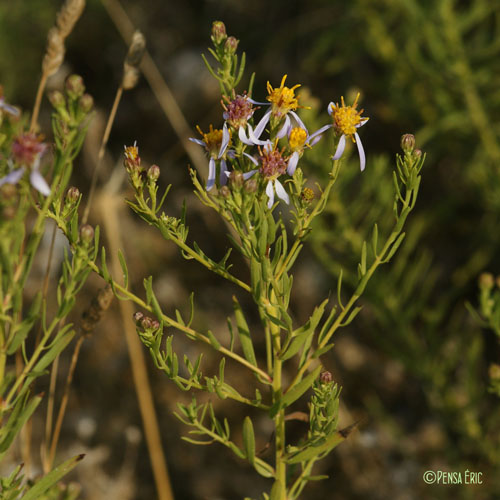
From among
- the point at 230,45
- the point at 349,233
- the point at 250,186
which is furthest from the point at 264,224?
the point at 349,233

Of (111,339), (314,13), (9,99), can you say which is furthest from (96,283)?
(314,13)

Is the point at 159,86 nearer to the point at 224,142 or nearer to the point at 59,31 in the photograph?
the point at 59,31

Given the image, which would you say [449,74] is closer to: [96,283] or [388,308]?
[388,308]

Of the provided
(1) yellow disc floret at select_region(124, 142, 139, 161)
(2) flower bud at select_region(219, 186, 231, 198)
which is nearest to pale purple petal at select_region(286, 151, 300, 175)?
(2) flower bud at select_region(219, 186, 231, 198)

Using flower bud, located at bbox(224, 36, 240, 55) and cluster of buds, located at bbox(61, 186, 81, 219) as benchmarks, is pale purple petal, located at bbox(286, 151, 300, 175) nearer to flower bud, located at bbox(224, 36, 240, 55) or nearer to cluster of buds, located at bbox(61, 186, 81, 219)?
flower bud, located at bbox(224, 36, 240, 55)

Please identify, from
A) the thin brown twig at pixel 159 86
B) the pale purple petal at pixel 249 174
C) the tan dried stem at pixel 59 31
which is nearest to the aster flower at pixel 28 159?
the pale purple petal at pixel 249 174

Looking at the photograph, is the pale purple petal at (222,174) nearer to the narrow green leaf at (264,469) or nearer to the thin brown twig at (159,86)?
the narrow green leaf at (264,469)

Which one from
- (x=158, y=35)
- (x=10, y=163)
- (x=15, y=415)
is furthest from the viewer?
(x=158, y=35)
